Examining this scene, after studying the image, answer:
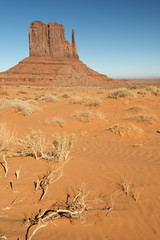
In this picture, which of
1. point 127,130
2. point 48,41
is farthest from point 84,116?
point 48,41

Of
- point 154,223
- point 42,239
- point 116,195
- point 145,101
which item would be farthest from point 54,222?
point 145,101

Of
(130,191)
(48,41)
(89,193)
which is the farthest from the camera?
(48,41)

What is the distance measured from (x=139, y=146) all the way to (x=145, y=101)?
948 centimetres

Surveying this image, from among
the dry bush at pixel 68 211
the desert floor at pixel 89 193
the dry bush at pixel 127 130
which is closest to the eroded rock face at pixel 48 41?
the dry bush at pixel 127 130

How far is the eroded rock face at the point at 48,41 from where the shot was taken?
264ft

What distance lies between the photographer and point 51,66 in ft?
232

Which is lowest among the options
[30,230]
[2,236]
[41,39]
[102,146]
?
[102,146]

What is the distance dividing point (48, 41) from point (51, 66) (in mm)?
19655

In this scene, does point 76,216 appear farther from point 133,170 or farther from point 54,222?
point 133,170

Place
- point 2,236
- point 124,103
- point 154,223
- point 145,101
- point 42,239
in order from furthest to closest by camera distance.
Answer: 1. point 145,101
2. point 124,103
3. point 154,223
4. point 42,239
5. point 2,236

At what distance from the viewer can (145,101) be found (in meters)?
14.1

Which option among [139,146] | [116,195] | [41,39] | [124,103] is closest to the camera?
[116,195]

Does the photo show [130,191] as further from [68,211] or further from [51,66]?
[51,66]

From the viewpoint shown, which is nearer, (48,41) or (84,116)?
(84,116)
